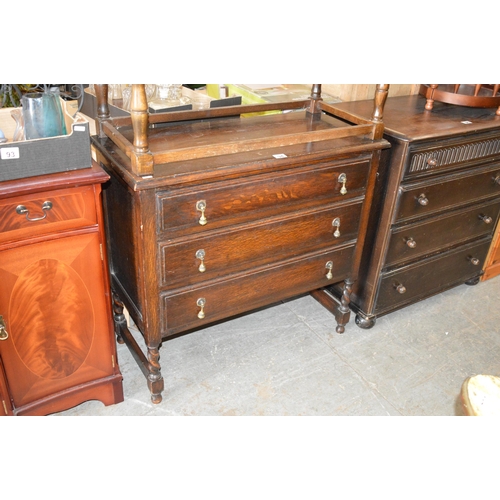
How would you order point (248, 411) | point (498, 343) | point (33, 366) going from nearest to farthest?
point (33, 366) < point (248, 411) < point (498, 343)

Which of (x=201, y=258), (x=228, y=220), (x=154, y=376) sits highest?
(x=228, y=220)

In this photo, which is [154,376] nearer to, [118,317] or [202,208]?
[118,317]

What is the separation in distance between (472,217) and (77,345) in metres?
2.27

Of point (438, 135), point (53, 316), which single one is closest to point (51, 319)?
point (53, 316)

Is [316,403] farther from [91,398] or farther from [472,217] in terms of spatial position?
[472,217]

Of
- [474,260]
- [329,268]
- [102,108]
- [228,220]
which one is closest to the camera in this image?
[228,220]

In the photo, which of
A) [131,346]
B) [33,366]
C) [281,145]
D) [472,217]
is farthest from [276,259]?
[472,217]

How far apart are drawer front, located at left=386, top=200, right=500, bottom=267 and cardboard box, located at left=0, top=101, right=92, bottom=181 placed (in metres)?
1.62

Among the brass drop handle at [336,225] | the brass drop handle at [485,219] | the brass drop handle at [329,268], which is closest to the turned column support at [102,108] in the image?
the brass drop handle at [336,225]

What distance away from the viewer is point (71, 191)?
177 centimetres

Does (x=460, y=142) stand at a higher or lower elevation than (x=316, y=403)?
higher

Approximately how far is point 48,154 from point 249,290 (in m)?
1.06

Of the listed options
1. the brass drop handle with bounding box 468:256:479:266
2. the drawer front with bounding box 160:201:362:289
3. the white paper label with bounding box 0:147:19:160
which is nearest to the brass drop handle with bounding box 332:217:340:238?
the drawer front with bounding box 160:201:362:289

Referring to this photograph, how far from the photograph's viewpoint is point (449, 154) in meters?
2.55
